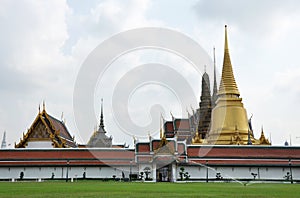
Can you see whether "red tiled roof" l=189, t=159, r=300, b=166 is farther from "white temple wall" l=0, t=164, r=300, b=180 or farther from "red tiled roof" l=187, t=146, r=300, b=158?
"red tiled roof" l=187, t=146, r=300, b=158

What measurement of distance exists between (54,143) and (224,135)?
17.6 metres

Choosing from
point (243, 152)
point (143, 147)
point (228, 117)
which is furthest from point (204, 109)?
point (143, 147)

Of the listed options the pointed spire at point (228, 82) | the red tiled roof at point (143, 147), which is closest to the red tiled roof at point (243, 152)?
the red tiled roof at point (143, 147)

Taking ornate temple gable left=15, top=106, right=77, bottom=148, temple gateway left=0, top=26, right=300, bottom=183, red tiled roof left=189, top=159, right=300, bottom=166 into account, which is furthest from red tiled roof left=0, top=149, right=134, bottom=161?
red tiled roof left=189, top=159, right=300, bottom=166

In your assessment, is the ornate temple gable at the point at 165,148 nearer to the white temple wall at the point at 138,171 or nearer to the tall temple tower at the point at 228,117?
the white temple wall at the point at 138,171

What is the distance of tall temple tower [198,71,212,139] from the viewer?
4999cm

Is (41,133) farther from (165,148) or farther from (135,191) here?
(135,191)

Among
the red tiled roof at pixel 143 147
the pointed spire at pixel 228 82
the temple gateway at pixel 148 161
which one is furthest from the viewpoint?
the pointed spire at pixel 228 82

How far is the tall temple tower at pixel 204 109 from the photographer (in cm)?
4999

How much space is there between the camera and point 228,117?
149ft

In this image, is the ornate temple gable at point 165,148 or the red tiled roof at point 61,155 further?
the red tiled roof at point 61,155

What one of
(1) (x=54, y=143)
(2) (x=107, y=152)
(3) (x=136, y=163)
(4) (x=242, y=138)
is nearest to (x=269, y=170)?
(4) (x=242, y=138)

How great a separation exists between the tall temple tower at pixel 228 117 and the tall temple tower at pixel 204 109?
11.3ft

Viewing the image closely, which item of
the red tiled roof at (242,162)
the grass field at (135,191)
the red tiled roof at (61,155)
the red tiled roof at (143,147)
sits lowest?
the grass field at (135,191)
